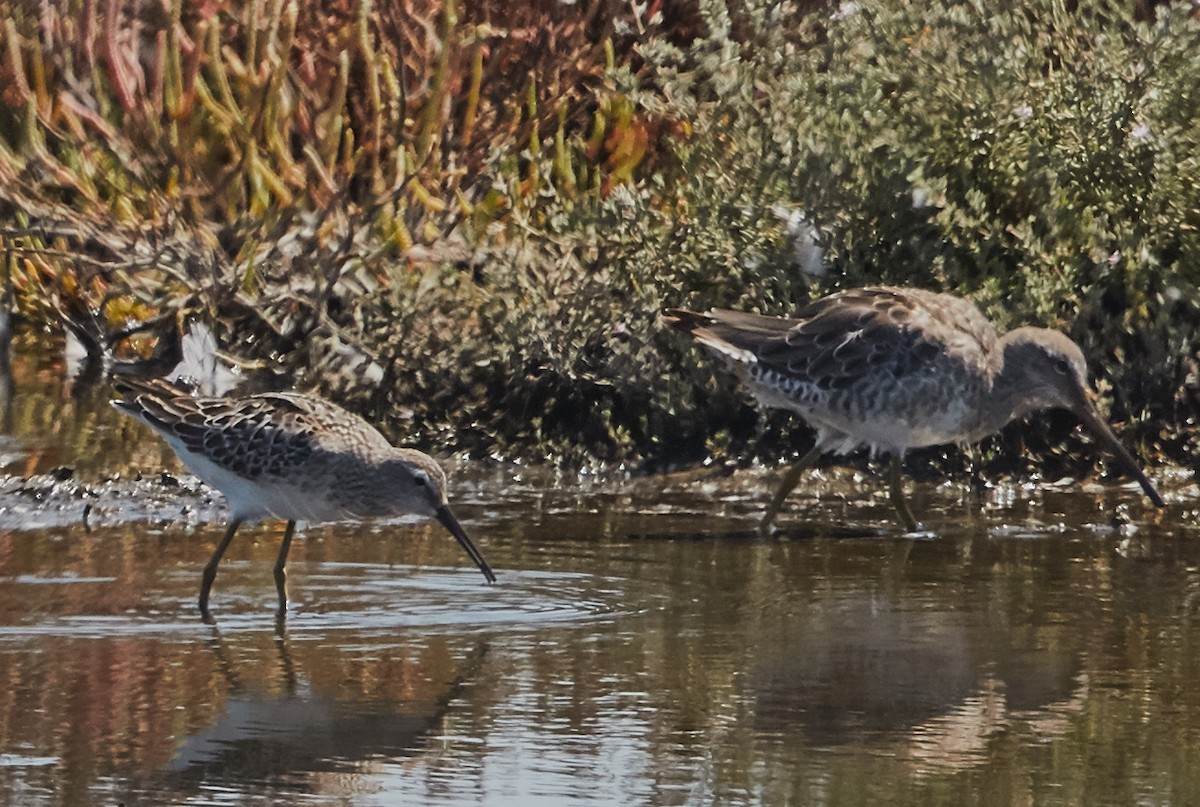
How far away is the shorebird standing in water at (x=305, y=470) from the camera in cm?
808

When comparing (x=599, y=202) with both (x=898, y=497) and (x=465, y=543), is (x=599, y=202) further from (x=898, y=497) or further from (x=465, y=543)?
(x=465, y=543)

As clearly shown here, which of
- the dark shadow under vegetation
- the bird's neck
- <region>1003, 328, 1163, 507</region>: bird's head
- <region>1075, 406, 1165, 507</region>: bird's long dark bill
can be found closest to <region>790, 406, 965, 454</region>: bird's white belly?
the bird's neck

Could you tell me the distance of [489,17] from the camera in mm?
12539

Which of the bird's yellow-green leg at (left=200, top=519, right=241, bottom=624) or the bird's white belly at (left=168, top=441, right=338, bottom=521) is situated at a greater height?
the bird's white belly at (left=168, top=441, right=338, bottom=521)

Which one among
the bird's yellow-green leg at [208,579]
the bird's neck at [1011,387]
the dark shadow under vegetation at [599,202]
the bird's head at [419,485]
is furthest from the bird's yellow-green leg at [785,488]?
the bird's yellow-green leg at [208,579]

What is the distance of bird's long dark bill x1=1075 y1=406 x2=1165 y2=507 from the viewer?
9195 millimetres

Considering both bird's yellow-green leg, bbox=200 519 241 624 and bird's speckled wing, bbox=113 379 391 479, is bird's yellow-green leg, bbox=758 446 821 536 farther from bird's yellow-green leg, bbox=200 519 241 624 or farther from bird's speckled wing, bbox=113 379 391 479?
bird's yellow-green leg, bbox=200 519 241 624

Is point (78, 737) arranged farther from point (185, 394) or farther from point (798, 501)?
point (798, 501)

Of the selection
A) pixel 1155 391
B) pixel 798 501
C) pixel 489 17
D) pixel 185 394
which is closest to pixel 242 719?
pixel 185 394

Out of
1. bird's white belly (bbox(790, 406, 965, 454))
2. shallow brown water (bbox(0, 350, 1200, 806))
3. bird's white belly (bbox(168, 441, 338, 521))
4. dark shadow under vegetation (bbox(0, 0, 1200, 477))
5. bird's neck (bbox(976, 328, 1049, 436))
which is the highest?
dark shadow under vegetation (bbox(0, 0, 1200, 477))

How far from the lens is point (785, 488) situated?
9281 millimetres

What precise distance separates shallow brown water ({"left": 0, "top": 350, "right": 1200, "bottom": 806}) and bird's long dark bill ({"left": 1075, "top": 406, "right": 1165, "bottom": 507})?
14 cm

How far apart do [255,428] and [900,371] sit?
2.79m

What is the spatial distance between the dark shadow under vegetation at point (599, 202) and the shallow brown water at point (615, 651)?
681mm
